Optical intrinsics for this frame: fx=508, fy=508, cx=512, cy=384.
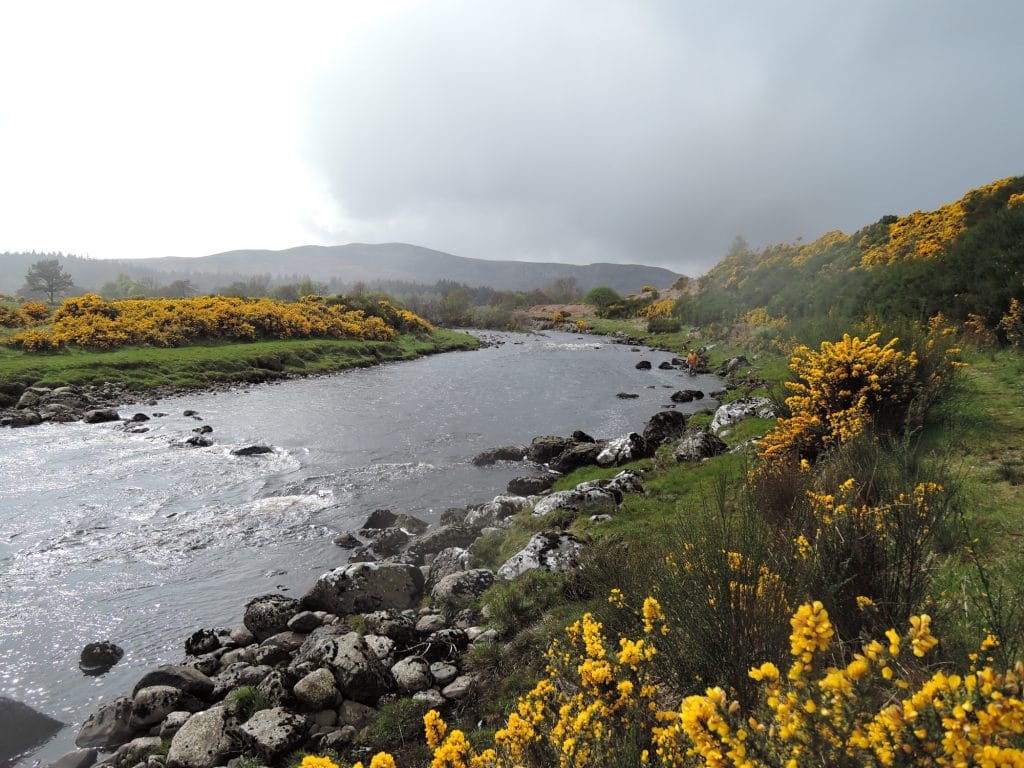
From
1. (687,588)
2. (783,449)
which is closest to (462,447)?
(783,449)

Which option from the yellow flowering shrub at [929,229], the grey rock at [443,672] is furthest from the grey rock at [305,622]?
the yellow flowering shrub at [929,229]

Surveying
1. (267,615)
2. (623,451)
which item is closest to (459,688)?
(267,615)

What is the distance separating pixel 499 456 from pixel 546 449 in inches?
68.6

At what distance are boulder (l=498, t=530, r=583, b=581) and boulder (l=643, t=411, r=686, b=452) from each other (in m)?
8.02

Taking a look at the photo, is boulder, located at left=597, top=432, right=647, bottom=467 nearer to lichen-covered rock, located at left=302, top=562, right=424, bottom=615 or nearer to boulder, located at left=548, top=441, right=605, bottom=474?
boulder, located at left=548, top=441, right=605, bottom=474

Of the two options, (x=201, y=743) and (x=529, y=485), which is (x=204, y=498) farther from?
(x=201, y=743)

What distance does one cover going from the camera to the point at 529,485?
50.0 feet

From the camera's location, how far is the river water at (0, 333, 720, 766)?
8945 mm

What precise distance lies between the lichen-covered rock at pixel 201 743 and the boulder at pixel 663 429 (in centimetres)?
1332

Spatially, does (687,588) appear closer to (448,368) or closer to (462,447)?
(462,447)

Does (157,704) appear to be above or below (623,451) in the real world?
below

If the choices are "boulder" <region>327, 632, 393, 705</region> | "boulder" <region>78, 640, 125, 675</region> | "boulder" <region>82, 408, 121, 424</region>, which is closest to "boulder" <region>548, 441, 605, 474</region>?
"boulder" <region>327, 632, 393, 705</region>

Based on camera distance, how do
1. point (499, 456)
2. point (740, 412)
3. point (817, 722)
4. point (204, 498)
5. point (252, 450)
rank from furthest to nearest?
1. point (252, 450)
2. point (499, 456)
3. point (740, 412)
4. point (204, 498)
5. point (817, 722)

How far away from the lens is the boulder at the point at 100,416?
873 inches
